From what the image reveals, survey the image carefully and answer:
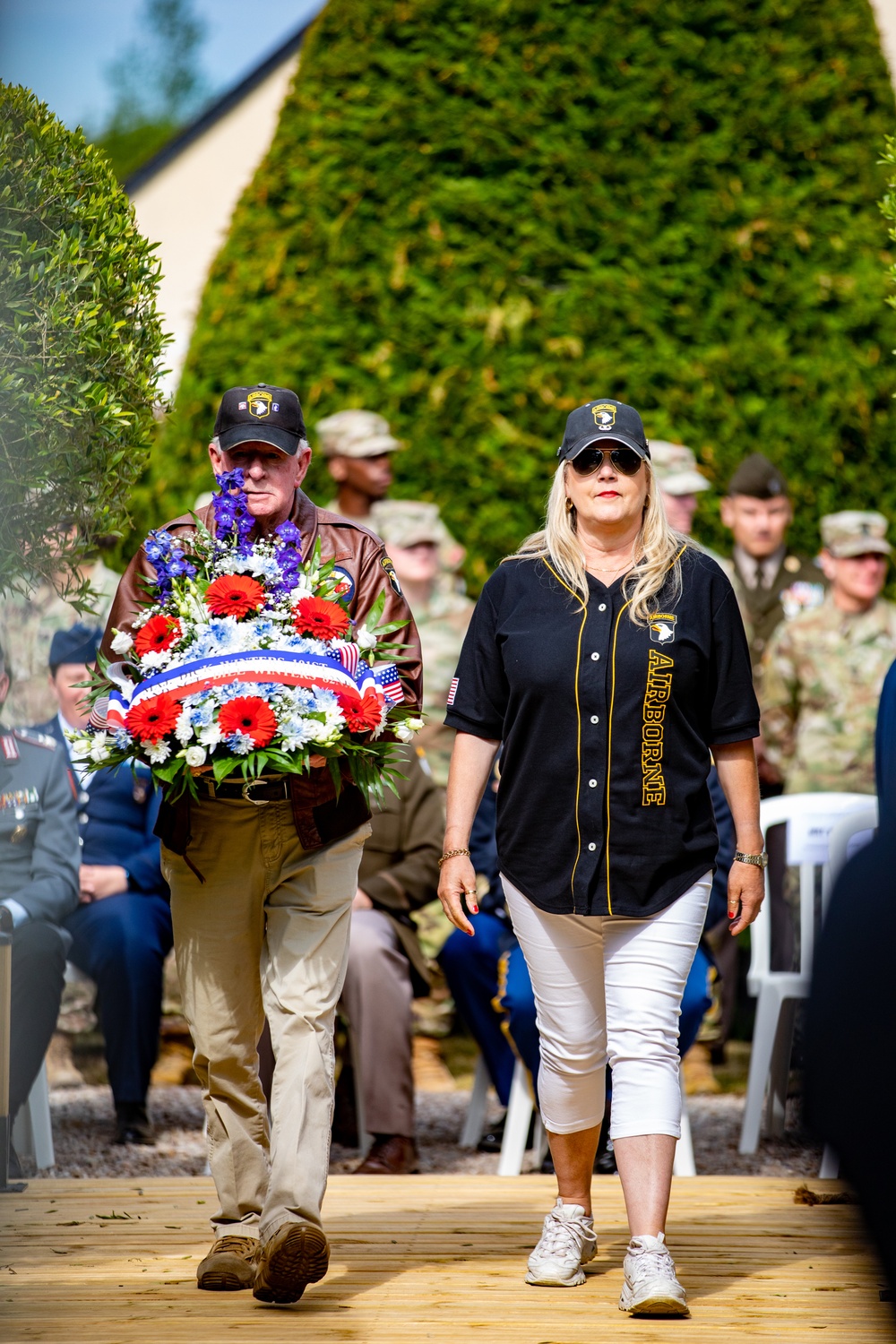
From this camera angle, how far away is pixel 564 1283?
3.80 metres

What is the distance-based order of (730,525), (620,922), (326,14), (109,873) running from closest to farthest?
(620,922) < (109,873) < (730,525) < (326,14)

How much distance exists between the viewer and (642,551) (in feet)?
12.8

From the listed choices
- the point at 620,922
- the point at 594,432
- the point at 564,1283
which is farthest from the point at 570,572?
the point at 564,1283

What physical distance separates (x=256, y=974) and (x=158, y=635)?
0.85 metres

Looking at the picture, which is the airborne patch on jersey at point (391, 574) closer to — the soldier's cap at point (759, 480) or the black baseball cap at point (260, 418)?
the black baseball cap at point (260, 418)

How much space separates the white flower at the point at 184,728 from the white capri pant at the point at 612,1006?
0.88m

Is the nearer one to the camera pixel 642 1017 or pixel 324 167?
pixel 642 1017

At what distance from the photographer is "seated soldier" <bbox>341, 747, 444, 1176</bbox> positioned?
5527mm

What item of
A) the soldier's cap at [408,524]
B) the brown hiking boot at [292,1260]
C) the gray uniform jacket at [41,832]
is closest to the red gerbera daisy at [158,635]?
the brown hiking boot at [292,1260]

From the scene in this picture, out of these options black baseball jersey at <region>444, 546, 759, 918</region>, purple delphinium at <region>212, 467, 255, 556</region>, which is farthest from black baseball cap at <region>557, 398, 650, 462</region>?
purple delphinium at <region>212, 467, 255, 556</region>

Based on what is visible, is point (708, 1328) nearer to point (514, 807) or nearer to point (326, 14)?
point (514, 807)

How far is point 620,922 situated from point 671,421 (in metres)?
4.21

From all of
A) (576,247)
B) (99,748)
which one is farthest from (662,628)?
(576,247)

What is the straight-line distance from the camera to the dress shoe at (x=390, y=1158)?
215 inches
